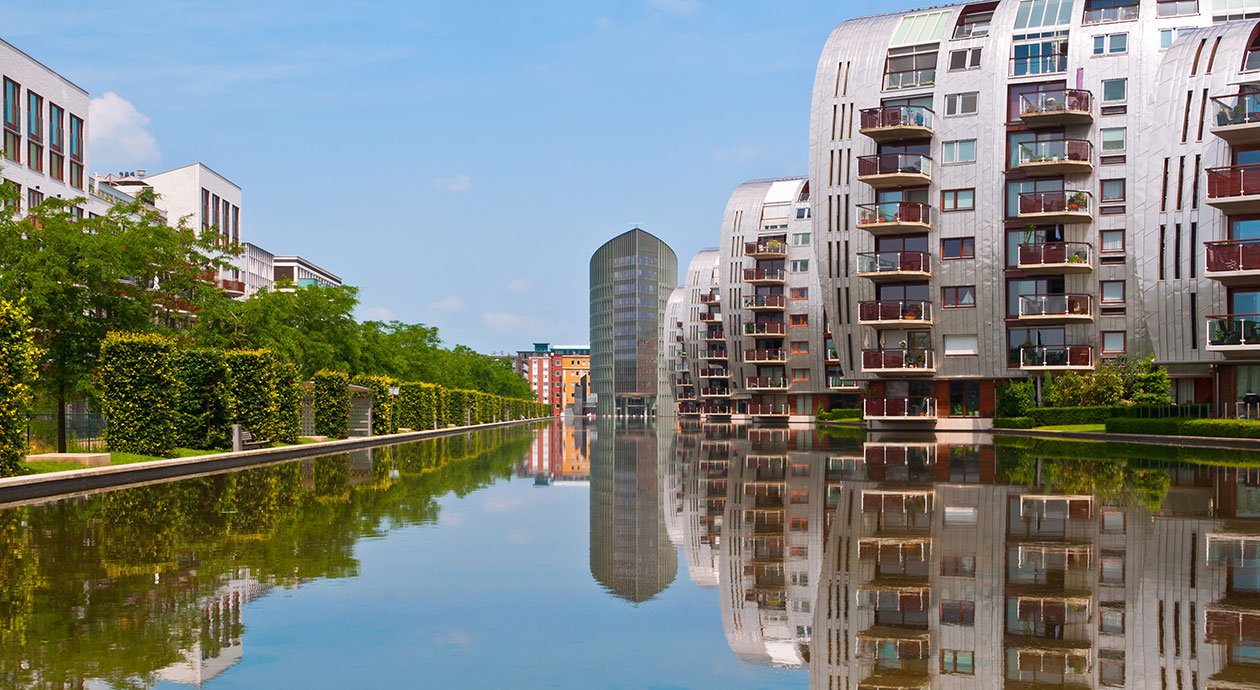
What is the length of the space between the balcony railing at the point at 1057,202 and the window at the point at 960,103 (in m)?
6.01

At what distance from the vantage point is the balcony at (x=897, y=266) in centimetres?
6175

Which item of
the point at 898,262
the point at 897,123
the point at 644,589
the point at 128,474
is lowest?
the point at 128,474

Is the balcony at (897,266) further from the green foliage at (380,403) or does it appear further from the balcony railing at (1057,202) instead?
the green foliage at (380,403)

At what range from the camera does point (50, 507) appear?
19.9m

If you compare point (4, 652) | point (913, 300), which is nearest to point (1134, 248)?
point (913, 300)

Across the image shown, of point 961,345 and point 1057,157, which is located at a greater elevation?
point 1057,157

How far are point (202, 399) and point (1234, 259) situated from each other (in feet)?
141

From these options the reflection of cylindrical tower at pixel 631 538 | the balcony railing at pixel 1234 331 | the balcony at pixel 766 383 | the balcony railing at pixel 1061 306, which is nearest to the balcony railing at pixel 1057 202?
the balcony railing at pixel 1061 306

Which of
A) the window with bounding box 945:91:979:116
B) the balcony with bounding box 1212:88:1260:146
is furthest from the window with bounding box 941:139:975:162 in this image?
the balcony with bounding box 1212:88:1260:146

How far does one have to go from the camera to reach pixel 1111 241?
5978 centimetres

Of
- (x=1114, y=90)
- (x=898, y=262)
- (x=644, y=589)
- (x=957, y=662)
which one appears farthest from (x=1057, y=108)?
(x=957, y=662)

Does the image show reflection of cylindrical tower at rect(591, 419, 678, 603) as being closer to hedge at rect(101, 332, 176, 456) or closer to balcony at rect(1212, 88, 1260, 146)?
hedge at rect(101, 332, 176, 456)

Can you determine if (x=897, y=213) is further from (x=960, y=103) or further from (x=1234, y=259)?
(x=1234, y=259)

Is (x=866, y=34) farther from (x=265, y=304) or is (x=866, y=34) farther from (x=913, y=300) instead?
(x=265, y=304)
